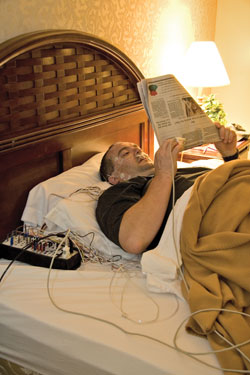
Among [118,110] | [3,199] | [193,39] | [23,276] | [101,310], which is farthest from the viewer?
[193,39]

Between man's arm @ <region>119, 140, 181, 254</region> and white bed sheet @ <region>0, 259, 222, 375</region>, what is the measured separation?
0.34ft

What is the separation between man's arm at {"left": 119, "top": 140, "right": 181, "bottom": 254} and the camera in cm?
134

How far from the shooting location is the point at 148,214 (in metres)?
1.36

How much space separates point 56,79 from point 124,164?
16.8 inches

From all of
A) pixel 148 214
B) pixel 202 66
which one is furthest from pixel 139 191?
pixel 202 66

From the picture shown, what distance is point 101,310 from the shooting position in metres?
1.17

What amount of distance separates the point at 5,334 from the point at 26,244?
0.31m

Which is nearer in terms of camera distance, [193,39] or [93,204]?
[93,204]

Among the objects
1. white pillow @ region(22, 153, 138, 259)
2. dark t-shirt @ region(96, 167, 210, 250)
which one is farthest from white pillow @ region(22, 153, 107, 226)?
dark t-shirt @ region(96, 167, 210, 250)

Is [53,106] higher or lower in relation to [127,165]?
higher

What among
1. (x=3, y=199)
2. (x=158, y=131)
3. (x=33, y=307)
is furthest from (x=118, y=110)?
(x=33, y=307)

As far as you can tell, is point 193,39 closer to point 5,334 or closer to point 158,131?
point 158,131

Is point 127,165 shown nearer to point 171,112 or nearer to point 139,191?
point 139,191

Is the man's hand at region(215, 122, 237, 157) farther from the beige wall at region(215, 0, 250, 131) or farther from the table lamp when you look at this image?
the beige wall at region(215, 0, 250, 131)
